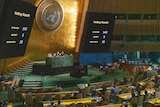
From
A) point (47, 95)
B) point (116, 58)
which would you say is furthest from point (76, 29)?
point (47, 95)

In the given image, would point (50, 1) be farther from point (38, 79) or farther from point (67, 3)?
point (38, 79)

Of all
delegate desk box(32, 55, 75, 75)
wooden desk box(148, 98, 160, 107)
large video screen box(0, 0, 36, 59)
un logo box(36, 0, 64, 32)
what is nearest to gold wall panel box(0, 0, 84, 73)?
un logo box(36, 0, 64, 32)

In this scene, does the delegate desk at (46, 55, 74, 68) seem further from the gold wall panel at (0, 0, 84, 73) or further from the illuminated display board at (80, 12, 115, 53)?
the illuminated display board at (80, 12, 115, 53)

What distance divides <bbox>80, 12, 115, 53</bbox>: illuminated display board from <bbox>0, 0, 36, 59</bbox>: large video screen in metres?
5.12

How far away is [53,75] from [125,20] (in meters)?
11.2

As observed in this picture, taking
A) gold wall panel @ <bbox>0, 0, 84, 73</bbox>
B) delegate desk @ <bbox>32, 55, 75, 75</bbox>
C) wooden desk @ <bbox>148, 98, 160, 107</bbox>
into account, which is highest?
gold wall panel @ <bbox>0, 0, 84, 73</bbox>

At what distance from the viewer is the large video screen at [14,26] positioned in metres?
12.1

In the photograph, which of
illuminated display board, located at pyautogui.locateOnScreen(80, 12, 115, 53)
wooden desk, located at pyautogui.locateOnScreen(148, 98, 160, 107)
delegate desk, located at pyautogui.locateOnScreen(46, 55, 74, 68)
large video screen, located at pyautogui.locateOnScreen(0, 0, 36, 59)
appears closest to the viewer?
large video screen, located at pyautogui.locateOnScreen(0, 0, 36, 59)

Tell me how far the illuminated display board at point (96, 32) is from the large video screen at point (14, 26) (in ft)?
16.8

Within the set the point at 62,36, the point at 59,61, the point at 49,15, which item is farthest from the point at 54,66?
the point at 49,15

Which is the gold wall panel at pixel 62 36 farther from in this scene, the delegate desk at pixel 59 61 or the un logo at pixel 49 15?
the delegate desk at pixel 59 61

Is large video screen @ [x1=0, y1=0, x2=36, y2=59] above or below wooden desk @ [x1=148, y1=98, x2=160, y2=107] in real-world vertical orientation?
above

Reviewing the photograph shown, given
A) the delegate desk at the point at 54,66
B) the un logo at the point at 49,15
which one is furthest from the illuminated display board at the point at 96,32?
the un logo at the point at 49,15

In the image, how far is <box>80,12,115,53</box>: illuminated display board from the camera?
1839 centimetres
